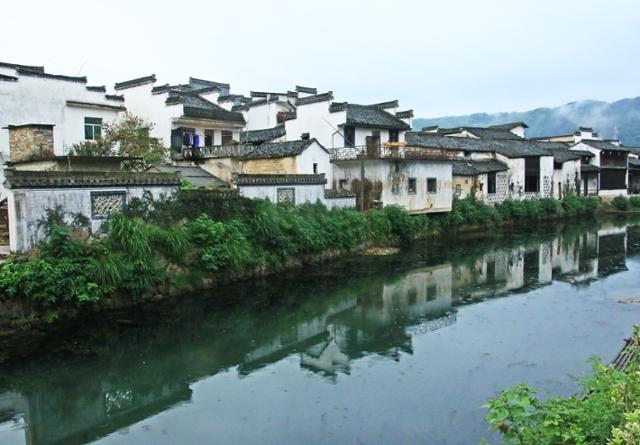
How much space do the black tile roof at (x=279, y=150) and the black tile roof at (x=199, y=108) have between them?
499 centimetres

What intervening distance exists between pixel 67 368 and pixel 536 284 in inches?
578

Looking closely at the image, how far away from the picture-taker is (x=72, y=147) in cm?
2383

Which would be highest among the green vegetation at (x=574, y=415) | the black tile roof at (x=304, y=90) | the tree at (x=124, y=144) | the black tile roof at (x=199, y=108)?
the black tile roof at (x=304, y=90)

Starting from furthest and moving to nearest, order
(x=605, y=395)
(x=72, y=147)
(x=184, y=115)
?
(x=184, y=115)
(x=72, y=147)
(x=605, y=395)

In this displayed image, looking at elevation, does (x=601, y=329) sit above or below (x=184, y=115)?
below

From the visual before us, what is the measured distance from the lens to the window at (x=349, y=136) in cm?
2780

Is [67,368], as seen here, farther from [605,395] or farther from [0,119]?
[0,119]

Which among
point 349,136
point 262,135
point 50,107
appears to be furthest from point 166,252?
point 262,135

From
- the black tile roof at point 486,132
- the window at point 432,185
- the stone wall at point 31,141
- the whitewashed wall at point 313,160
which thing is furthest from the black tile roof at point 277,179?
the black tile roof at point 486,132

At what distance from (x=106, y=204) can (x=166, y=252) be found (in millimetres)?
2212

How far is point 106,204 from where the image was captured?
605 inches

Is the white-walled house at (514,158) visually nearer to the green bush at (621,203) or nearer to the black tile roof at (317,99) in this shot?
the green bush at (621,203)

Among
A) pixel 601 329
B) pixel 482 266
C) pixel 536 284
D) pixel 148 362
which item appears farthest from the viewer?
pixel 482 266

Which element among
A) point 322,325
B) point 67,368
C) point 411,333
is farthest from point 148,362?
point 411,333
